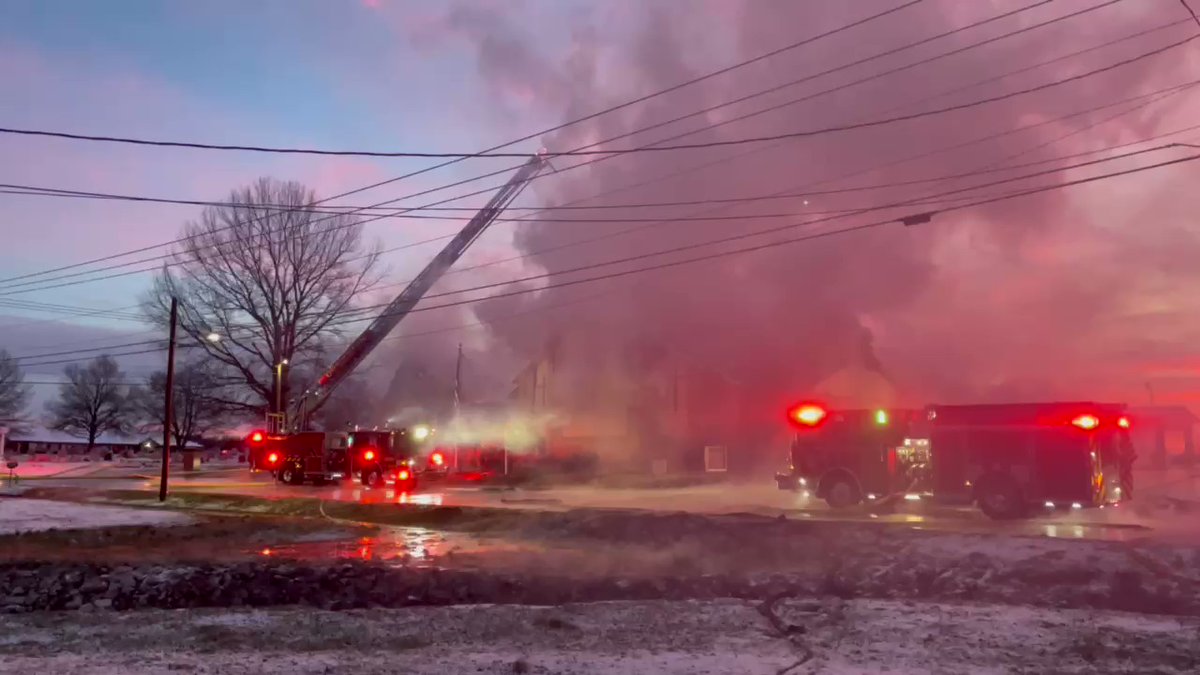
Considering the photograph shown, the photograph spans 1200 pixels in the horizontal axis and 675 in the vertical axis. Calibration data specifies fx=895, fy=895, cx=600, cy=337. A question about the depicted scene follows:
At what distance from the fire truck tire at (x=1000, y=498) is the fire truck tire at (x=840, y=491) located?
7.95ft

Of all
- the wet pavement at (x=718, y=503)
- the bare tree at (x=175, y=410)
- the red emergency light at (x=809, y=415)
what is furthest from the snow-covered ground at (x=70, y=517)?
the bare tree at (x=175, y=410)

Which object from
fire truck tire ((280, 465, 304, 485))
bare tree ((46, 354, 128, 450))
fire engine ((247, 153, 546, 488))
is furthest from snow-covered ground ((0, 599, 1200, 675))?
bare tree ((46, 354, 128, 450))

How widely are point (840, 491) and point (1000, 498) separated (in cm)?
317

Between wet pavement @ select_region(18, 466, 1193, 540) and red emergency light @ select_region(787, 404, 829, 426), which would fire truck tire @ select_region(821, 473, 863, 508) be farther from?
red emergency light @ select_region(787, 404, 829, 426)

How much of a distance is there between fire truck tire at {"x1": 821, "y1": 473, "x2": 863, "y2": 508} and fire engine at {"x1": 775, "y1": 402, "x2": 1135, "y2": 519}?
0.02 metres

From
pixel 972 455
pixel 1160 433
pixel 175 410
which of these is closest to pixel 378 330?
pixel 972 455

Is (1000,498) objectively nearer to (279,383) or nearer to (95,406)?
(279,383)

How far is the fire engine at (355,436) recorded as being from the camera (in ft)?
102

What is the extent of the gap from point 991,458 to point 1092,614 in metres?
8.97

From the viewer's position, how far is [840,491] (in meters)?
18.7

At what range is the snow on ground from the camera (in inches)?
677

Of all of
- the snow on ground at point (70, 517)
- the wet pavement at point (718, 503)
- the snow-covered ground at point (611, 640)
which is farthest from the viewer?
the snow on ground at point (70, 517)

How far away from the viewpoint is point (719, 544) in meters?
13.3

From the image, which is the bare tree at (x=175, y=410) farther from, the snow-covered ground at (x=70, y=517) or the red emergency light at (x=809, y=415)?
the red emergency light at (x=809, y=415)
